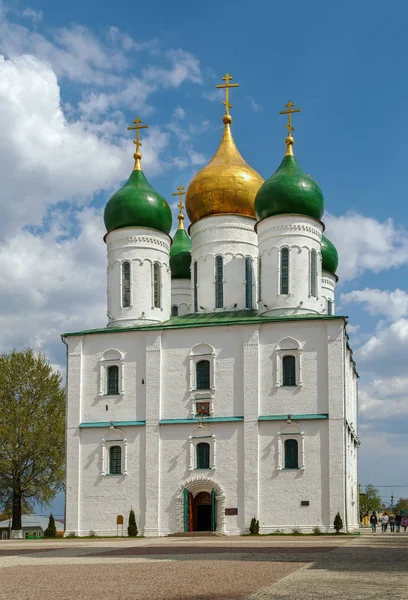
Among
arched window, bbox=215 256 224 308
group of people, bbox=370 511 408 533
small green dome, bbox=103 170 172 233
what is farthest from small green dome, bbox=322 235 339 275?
group of people, bbox=370 511 408 533

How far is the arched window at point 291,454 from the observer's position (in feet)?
107

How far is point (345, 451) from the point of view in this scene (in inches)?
1281

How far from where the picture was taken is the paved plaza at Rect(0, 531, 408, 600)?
10766 mm

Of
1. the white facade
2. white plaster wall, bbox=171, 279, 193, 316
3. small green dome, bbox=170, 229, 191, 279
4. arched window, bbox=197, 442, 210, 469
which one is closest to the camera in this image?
the white facade

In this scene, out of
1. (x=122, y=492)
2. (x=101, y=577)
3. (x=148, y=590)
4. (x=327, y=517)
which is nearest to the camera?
(x=148, y=590)

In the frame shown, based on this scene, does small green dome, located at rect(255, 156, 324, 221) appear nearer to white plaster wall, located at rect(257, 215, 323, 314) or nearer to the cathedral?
the cathedral

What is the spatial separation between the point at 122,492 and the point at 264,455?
576 cm

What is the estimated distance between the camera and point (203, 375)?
34531mm

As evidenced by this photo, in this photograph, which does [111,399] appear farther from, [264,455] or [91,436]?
[264,455]

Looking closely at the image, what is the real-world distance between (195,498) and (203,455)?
1746 mm

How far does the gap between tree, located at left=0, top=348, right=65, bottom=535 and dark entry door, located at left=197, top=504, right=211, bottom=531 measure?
11.4 meters

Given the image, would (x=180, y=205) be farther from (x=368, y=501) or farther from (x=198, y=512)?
(x=368, y=501)

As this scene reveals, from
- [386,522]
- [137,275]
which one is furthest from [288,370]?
[386,522]

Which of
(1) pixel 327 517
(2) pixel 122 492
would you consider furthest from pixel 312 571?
(2) pixel 122 492
